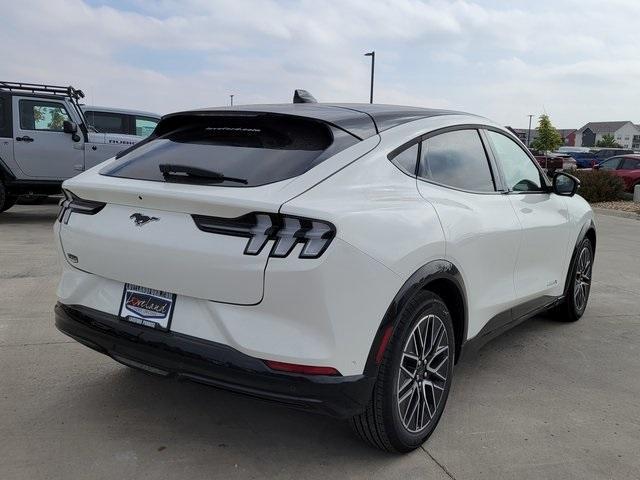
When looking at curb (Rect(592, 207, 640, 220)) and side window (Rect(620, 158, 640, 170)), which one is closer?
curb (Rect(592, 207, 640, 220))

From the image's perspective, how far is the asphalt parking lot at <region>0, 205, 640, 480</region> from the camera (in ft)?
9.05

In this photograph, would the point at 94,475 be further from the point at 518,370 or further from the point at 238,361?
the point at 518,370

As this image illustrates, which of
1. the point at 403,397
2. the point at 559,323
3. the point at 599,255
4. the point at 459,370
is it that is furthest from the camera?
the point at 599,255

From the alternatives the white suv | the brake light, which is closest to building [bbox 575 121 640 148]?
the white suv

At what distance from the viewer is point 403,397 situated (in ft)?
9.20

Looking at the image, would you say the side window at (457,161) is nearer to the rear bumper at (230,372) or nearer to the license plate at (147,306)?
the rear bumper at (230,372)

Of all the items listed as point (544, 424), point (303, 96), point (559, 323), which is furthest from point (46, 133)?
point (544, 424)

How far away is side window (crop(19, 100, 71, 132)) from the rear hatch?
842cm

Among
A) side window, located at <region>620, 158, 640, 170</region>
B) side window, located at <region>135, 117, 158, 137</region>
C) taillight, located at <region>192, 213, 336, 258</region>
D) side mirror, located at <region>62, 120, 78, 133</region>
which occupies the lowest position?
taillight, located at <region>192, 213, 336, 258</region>

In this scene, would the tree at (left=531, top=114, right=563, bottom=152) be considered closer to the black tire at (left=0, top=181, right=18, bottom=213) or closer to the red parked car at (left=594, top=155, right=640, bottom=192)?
the red parked car at (left=594, top=155, right=640, bottom=192)

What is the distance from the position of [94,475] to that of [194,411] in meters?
0.74

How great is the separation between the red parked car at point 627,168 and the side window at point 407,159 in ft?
64.5

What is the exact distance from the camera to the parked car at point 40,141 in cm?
1023

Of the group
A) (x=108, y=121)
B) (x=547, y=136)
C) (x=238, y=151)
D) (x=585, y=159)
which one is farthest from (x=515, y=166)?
(x=547, y=136)
